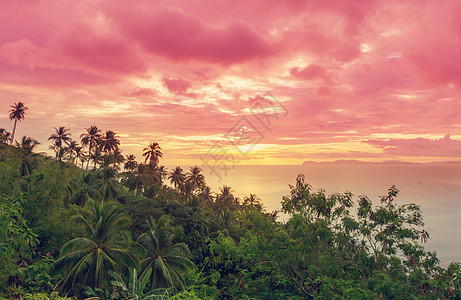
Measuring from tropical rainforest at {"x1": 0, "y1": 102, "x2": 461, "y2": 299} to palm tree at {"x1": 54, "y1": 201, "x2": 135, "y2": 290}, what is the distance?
0.07 metres

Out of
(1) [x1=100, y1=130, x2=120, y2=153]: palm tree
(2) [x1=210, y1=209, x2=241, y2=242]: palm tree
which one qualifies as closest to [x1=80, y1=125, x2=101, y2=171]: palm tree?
(1) [x1=100, y1=130, x2=120, y2=153]: palm tree

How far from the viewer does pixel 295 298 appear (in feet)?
50.9

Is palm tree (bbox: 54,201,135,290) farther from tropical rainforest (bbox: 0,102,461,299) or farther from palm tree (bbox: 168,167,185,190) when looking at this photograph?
palm tree (bbox: 168,167,185,190)

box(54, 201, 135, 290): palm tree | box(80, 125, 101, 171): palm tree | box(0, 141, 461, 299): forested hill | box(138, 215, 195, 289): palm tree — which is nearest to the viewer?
box(0, 141, 461, 299): forested hill

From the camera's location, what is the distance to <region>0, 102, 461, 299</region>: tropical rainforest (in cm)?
1292

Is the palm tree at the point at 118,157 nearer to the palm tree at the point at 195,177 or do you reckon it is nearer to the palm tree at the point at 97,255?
the palm tree at the point at 195,177

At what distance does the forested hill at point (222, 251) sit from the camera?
12883 mm

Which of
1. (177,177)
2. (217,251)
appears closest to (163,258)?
(217,251)

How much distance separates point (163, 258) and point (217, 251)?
611 cm

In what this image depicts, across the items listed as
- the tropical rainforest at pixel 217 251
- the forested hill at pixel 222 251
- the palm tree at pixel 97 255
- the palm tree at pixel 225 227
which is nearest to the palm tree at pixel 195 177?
the palm tree at pixel 225 227

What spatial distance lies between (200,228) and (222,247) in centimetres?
1149

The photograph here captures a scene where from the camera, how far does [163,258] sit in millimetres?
26531

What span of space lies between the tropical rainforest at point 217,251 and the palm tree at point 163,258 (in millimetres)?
88

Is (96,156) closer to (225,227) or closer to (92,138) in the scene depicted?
(92,138)
